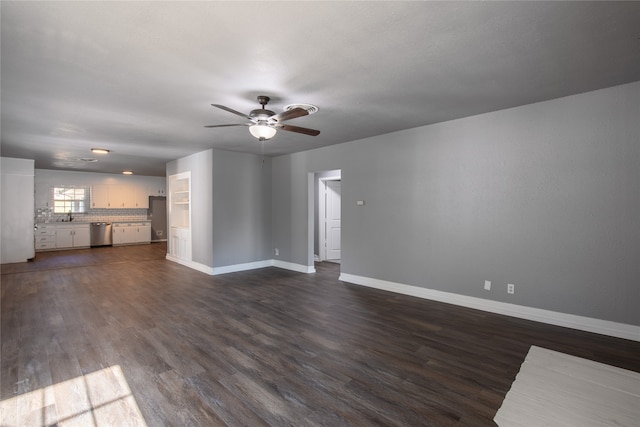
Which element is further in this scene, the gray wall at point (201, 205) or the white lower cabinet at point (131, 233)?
the white lower cabinet at point (131, 233)

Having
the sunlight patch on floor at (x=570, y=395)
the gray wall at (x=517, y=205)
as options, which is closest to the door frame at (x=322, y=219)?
the gray wall at (x=517, y=205)

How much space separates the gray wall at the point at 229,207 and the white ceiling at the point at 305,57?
7.13 feet

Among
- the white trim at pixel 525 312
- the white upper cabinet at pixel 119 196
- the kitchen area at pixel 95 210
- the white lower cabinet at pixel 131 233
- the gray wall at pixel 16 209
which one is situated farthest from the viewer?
the white lower cabinet at pixel 131 233

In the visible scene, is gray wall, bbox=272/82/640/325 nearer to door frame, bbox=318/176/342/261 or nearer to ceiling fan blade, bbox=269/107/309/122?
door frame, bbox=318/176/342/261

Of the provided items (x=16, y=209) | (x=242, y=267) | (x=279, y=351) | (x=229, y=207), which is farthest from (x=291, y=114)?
(x=16, y=209)

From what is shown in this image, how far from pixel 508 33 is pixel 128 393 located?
3.74 meters

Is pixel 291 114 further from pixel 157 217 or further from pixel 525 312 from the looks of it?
pixel 157 217

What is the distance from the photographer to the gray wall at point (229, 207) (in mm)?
6094

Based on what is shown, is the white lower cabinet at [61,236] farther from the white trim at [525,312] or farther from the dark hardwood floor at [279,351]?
the white trim at [525,312]

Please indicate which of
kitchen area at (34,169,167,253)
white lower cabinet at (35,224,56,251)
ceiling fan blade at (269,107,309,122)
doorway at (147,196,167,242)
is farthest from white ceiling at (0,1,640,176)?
doorway at (147,196,167,242)

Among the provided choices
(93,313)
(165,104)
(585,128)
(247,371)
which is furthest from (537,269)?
(93,313)

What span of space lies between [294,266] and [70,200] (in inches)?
334

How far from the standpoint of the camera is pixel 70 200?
9812 mm

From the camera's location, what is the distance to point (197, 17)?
188cm
